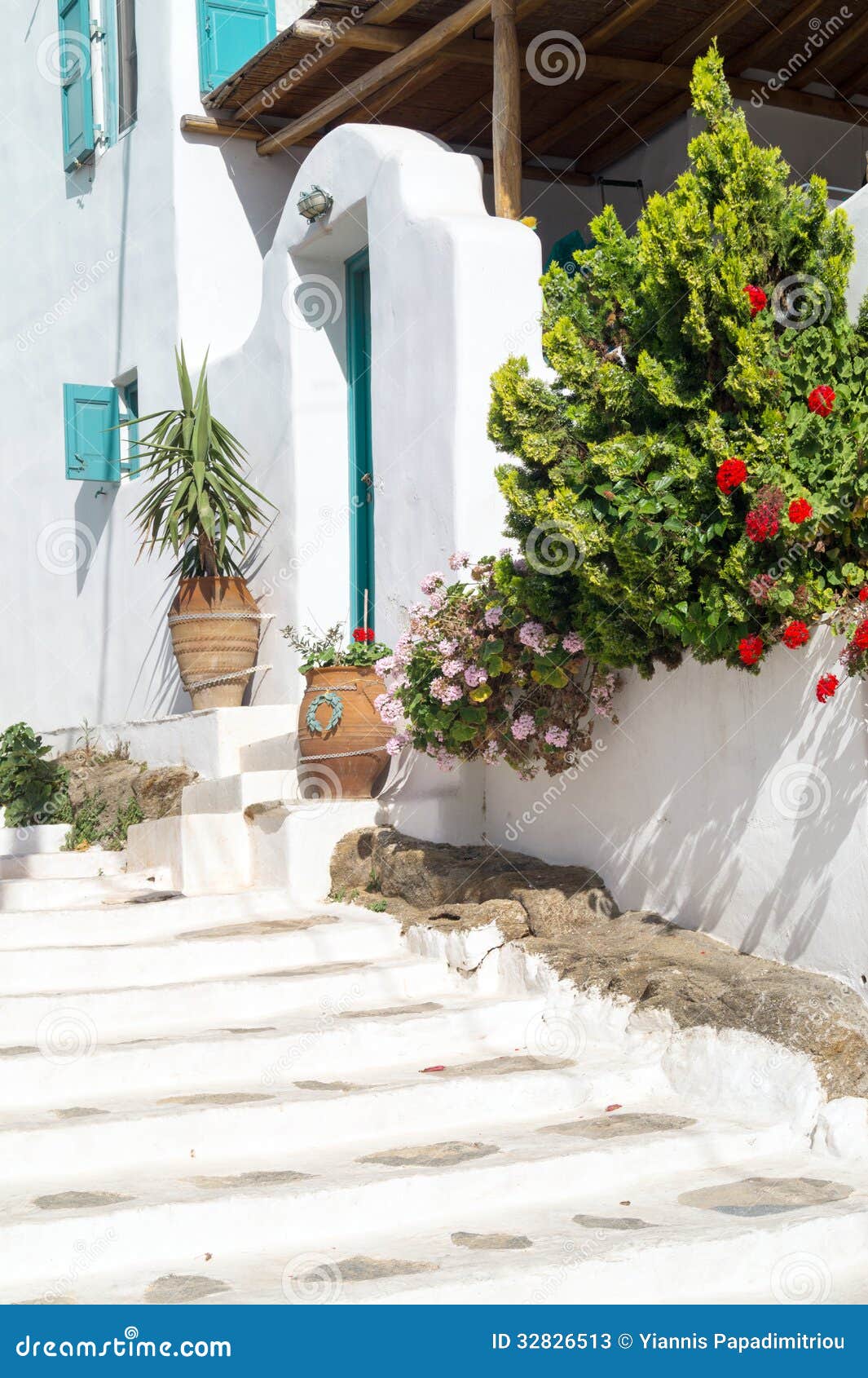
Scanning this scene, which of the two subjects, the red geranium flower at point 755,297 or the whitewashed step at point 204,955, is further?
the whitewashed step at point 204,955

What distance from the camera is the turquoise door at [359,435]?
349 inches

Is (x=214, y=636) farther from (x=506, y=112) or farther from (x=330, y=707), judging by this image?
(x=506, y=112)

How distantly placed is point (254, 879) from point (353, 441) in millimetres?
3036

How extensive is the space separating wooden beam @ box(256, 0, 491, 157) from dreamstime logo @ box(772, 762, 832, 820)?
15.9 ft

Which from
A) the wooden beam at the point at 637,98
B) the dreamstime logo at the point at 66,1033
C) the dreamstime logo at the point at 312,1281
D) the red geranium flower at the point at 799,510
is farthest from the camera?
the wooden beam at the point at 637,98

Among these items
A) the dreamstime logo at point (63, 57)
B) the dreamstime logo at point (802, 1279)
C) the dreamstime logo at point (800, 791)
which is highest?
the dreamstime logo at point (63, 57)

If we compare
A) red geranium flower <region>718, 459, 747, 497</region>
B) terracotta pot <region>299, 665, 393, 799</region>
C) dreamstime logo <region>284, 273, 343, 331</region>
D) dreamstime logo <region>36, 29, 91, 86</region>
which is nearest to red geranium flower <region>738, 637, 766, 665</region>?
red geranium flower <region>718, 459, 747, 497</region>

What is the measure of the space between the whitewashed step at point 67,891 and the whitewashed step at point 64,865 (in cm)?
79

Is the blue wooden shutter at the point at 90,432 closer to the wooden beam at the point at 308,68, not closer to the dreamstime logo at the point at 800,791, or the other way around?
the wooden beam at the point at 308,68

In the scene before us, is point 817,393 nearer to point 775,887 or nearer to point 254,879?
point 775,887

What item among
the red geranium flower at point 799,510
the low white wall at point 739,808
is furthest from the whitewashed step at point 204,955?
the red geranium flower at point 799,510

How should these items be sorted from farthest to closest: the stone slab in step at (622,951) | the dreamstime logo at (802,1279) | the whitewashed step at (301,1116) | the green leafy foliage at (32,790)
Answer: the green leafy foliage at (32,790) → the stone slab in step at (622,951) → the whitewashed step at (301,1116) → the dreamstime logo at (802,1279)

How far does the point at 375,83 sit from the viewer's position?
8641 mm

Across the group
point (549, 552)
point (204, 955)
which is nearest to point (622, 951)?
point (549, 552)
